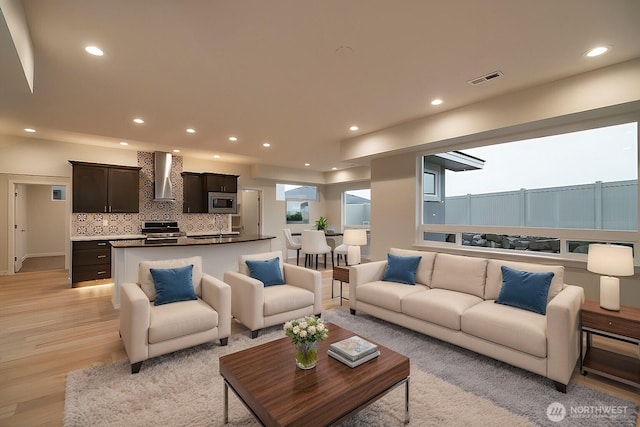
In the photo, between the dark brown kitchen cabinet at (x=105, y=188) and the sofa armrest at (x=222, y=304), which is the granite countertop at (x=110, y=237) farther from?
the sofa armrest at (x=222, y=304)

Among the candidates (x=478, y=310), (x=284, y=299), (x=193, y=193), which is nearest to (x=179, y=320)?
(x=284, y=299)

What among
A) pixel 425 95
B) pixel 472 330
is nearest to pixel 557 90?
pixel 425 95

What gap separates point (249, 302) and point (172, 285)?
31.7 inches

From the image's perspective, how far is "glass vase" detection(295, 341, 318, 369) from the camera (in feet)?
6.12

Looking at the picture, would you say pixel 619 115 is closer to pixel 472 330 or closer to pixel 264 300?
pixel 472 330

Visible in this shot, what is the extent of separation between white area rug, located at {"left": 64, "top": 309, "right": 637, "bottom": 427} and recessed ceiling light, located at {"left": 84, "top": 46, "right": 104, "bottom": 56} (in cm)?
275

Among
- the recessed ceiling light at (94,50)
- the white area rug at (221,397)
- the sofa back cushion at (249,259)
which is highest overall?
the recessed ceiling light at (94,50)

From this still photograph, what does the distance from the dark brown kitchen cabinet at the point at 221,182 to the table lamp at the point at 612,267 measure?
6.91m

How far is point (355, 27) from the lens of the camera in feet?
7.34

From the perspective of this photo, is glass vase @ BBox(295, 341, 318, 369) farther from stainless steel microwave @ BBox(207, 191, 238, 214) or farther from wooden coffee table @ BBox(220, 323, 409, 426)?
stainless steel microwave @ BBox(207, 191, 238, 214)

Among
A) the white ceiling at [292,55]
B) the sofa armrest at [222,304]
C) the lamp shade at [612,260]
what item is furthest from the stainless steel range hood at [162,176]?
the lamp shade at [612,260]

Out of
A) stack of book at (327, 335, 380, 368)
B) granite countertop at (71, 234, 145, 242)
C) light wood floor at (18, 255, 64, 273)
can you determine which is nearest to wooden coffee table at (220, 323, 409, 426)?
stack of book at (327, 335, 380, 368)

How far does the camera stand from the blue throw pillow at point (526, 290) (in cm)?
267

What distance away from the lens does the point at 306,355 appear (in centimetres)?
189
